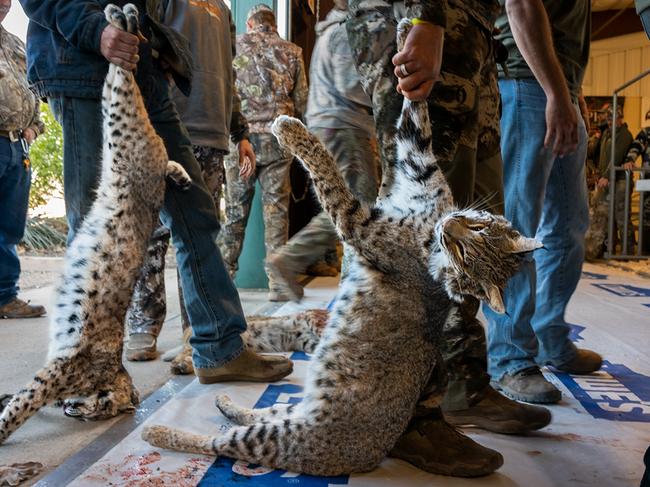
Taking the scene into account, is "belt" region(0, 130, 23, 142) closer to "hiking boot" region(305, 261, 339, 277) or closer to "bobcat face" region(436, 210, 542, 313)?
"hiking boot" region(305, 261, 339, 277)

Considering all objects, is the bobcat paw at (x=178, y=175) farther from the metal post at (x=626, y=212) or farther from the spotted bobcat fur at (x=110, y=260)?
the metal post at (x=626, y=212)

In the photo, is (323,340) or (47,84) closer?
(323,340)

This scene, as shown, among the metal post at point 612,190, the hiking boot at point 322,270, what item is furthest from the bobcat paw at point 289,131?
the metal post at point 612,190

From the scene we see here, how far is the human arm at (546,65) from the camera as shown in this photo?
2.72m

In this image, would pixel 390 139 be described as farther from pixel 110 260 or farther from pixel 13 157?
pixel 13 157

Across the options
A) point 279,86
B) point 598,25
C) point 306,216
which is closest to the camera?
point 279,86

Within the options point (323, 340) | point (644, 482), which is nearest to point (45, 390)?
point (323, 340)

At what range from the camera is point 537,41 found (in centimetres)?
274

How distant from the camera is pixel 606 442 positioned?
245 cm

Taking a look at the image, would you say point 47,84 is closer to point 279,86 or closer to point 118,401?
point 118,401

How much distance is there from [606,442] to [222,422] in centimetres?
144

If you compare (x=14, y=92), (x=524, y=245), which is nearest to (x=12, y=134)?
(x=14, y=92)

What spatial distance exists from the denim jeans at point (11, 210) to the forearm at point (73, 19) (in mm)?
2518

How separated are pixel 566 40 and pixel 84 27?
7.19 ft
